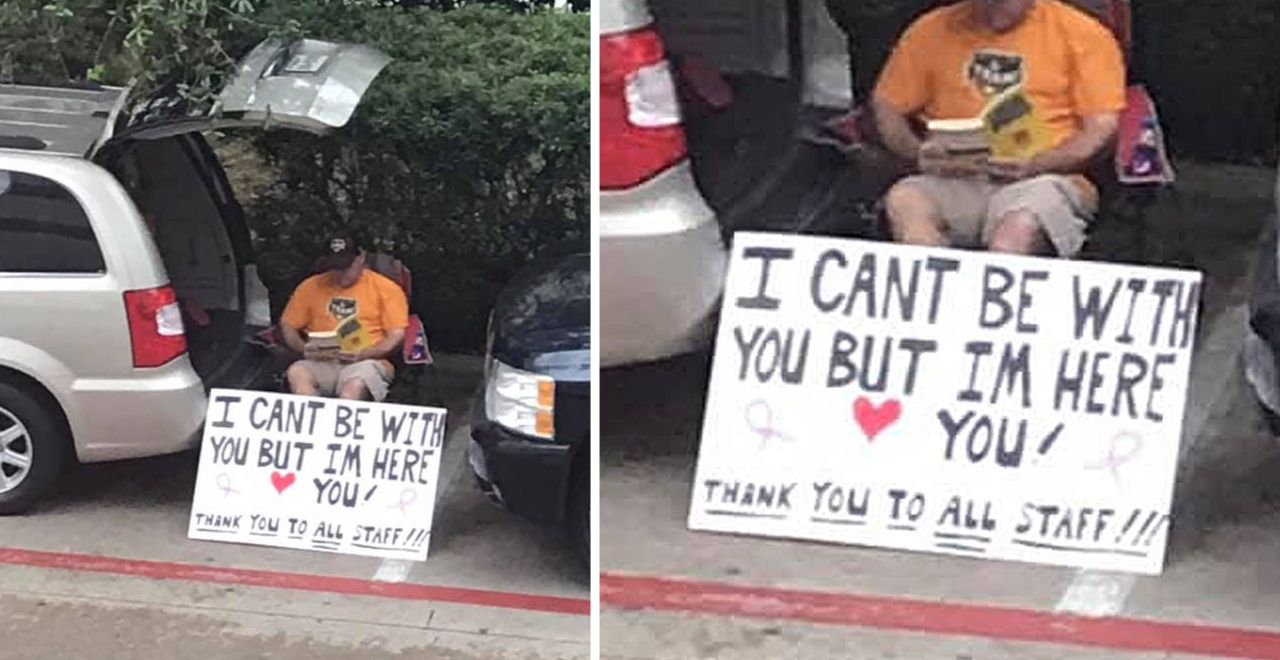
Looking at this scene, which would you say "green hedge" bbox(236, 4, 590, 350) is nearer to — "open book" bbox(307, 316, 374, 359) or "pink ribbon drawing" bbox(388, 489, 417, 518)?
"open book" bbox(307, 316, 374, 359)

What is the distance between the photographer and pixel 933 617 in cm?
372

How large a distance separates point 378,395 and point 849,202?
53.6 inches

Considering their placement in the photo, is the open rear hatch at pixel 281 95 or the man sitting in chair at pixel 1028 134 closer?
the man sitting in chair at pixel 1028 134

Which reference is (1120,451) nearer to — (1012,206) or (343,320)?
(1012,206)

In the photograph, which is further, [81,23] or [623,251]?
[81,23]

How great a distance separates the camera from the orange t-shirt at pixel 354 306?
4.67 m

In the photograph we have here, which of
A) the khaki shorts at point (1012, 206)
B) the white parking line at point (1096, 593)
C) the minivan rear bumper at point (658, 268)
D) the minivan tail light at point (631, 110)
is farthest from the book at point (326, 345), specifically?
the white parking line at point (1096, 593)

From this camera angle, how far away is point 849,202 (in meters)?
4.16

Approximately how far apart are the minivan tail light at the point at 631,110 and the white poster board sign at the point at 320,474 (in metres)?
0.93

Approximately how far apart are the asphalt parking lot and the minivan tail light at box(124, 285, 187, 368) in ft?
1.04

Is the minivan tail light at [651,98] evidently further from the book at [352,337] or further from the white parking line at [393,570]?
the white parking line at [393,570]

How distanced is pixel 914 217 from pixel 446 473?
149cm

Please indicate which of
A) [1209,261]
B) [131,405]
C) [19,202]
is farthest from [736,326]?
[19,202]

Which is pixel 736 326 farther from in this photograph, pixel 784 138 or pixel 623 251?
pixel 784 138
